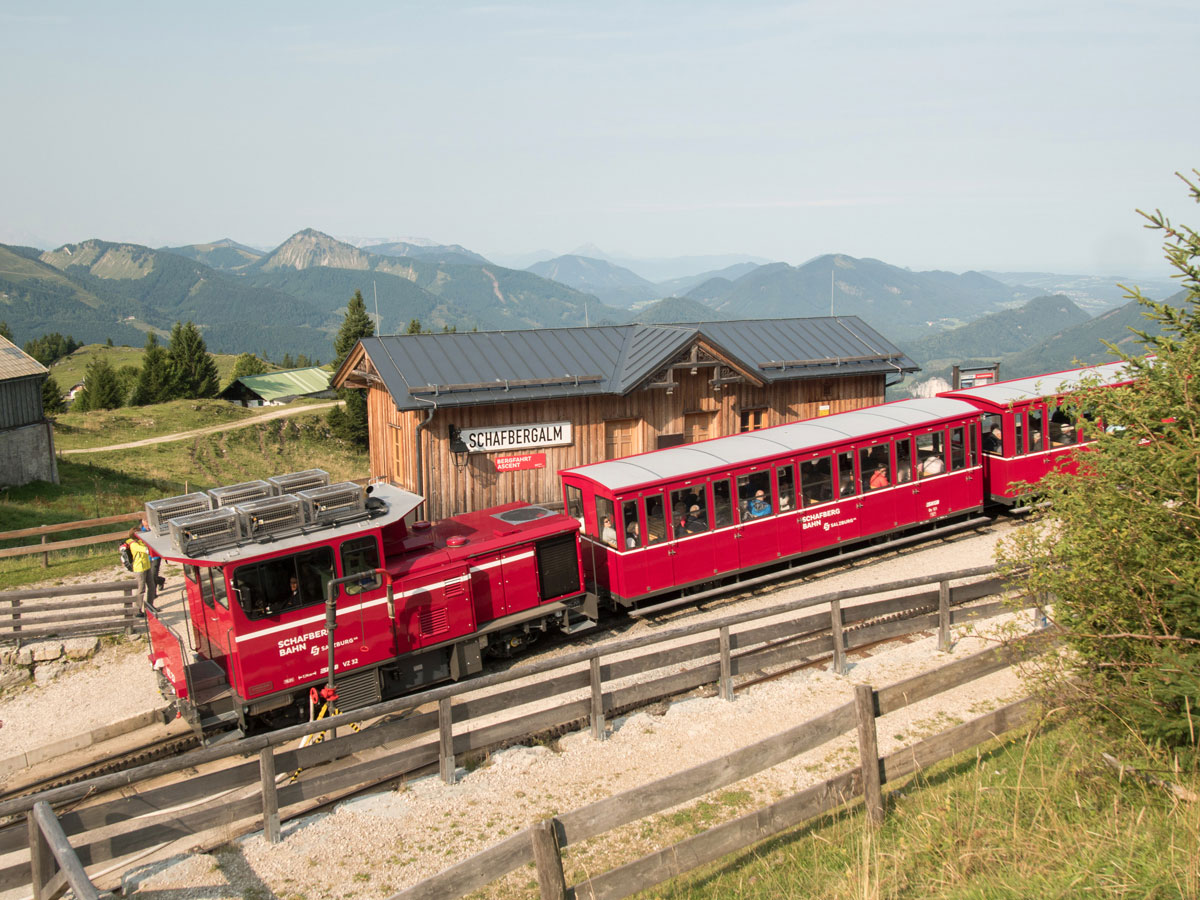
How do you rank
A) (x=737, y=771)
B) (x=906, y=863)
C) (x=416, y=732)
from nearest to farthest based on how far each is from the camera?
(x=906, y=863)
(x=737, y=771)
(x=416, y=732)

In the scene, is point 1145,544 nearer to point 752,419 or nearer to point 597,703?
point 597,703

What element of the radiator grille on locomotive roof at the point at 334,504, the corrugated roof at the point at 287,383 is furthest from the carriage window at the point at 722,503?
the corrugated roof at the point at 287,383

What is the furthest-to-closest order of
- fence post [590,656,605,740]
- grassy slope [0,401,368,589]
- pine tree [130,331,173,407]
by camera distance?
pine tree [130,331,173,407]
grassy slope [0,401,368,589]
fence post [590,656,605,740]

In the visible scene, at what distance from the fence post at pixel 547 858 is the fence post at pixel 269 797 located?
413 cm

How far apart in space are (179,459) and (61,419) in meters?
11.6

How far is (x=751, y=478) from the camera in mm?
17656

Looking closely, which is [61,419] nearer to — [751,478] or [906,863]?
[751,478]

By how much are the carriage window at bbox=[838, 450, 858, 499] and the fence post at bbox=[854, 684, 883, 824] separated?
11905 millimetres

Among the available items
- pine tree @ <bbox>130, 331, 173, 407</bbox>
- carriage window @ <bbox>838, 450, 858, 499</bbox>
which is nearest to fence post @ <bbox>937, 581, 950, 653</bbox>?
carriage window @ <bbox>838, 450, 858, 499</bbox>

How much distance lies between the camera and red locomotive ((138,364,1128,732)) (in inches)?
486

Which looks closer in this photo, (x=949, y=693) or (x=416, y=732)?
(x=416, y=732)

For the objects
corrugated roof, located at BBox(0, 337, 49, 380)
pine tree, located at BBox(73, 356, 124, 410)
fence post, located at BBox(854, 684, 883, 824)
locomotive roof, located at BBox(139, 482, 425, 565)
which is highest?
corrugated roof, located at BBox(0, 337, 49, 380)

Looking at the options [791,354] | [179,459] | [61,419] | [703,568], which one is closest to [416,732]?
[703,568]

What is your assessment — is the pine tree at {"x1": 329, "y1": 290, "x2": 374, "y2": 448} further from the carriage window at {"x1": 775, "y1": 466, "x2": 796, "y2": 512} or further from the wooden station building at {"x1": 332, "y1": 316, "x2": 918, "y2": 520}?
the carriage window at {"x1": 775, "y1": 466, "x2": 796, "y2": 512}
